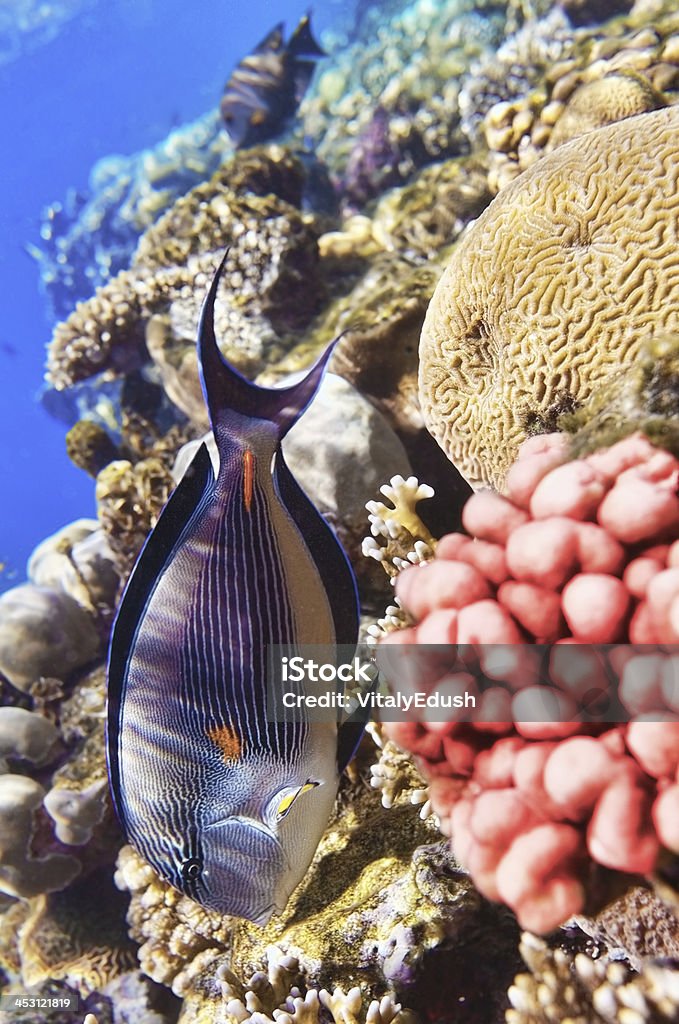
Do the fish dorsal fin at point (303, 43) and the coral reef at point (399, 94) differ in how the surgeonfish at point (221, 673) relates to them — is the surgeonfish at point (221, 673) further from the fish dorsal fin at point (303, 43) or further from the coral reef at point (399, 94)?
the fish dorsal fin at point (303, 43)

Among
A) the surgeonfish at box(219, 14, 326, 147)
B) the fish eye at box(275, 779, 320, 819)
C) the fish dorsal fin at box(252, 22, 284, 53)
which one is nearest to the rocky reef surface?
the fish eye at box(275, 779, 320, 819)

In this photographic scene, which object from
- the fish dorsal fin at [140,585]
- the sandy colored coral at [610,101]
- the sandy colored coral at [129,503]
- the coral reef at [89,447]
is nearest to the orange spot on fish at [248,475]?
the fish dorsal fin at [140,585]

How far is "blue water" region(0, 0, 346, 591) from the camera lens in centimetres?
5478

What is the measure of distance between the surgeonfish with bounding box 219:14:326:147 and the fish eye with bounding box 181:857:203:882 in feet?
31.6

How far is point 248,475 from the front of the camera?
1784 mm

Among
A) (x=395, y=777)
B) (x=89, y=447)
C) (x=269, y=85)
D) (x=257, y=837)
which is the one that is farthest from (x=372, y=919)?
(x=269, y=85)

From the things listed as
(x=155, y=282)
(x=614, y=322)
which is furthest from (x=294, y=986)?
(x=155, y=282)

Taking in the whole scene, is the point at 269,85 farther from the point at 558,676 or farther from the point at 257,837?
the point at 558,676

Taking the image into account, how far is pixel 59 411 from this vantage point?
59.4 ft

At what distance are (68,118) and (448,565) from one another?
Answer: 82.8 m

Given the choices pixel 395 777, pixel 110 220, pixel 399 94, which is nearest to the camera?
pixel 395 777

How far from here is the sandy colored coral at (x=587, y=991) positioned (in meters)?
1.29

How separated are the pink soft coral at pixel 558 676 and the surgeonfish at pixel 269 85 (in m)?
9.43

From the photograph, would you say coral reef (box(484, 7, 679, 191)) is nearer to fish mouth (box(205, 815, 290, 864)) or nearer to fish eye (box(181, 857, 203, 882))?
fish mouth (box(205, 815, 290, 864))
